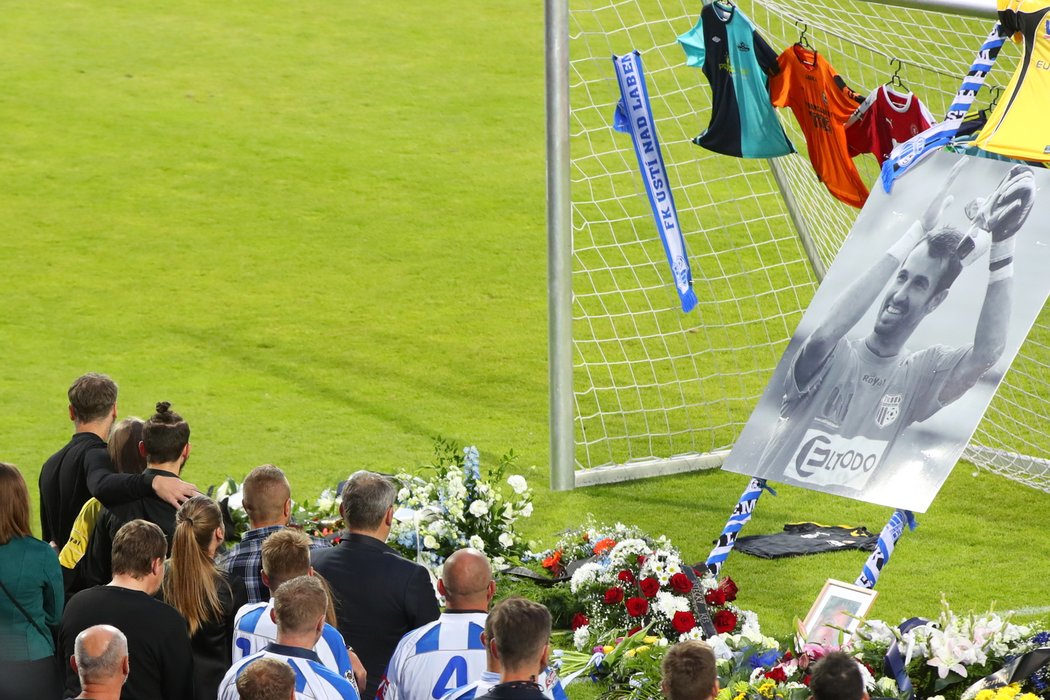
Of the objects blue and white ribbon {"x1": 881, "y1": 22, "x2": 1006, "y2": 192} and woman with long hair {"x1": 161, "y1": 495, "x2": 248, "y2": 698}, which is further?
blue and white ribbon {"x1": 881, "y1": 22, "x2": 1006, "y2": 192}

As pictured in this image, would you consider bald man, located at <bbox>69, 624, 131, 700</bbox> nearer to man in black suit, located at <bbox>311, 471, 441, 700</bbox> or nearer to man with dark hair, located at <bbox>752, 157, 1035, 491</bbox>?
man in black suit, located at <bbox>311, 471, 441, 700</bbox>

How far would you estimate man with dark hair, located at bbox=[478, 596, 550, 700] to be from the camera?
4.04 meters

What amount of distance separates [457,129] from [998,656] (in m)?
12.0

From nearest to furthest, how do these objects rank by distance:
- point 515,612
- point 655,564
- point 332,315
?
point 515,612, point 655,564, point 332,315

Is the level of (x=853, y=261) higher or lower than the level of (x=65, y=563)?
higher

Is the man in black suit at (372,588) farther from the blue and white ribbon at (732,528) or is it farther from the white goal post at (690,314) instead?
the white goal post at (690,314)

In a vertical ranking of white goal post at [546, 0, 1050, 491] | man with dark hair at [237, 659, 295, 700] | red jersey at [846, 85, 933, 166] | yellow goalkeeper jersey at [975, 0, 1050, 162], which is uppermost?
yellow goalkeeper jersey at [975, 0, 1050, 162]

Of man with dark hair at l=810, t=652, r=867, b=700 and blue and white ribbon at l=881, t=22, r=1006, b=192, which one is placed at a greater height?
blue and white ribbon at l=881, t=22, r=1006, b=192

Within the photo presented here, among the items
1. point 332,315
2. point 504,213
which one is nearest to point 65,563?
point 332,315

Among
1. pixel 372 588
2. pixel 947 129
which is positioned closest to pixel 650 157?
pixel 947 129

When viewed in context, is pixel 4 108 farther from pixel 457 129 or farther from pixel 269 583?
pixel 269 583

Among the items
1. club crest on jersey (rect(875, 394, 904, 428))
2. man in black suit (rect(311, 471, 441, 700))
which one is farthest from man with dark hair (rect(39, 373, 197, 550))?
club crest on jersey (rect(875, 394, 904, 428))

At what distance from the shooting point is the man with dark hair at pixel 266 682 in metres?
3.78

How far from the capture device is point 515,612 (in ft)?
13.4
